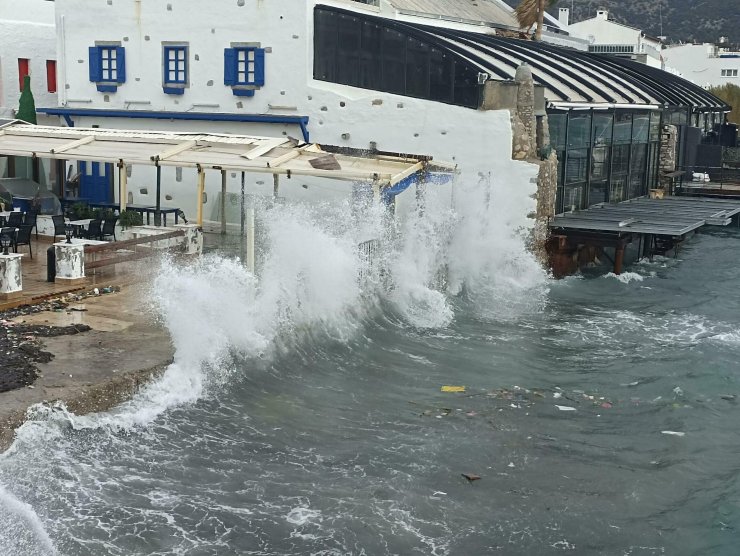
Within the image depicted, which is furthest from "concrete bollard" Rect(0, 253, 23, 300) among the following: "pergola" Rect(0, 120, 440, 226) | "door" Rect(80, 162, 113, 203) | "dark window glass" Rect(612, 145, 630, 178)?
"dark window glass" Rect(612, 145, 630, 178)

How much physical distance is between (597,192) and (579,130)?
2470 mm

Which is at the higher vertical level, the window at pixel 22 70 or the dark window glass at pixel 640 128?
the window at pixel 22 70

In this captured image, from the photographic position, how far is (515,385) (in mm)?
13977

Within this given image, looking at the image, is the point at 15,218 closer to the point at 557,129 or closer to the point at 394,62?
the point at 394,62

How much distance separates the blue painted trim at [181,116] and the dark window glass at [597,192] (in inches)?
320

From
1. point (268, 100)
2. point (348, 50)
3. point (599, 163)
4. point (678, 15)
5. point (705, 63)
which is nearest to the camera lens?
point (348, 50)

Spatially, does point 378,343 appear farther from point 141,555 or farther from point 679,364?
point 141,555

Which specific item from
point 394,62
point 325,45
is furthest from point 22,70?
point 394,62

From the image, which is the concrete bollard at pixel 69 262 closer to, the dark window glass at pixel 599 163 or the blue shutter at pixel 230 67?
the blue shutter at pixel 230 67

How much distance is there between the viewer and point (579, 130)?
26.2 metres

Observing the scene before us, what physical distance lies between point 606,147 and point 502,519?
20059 millimetres

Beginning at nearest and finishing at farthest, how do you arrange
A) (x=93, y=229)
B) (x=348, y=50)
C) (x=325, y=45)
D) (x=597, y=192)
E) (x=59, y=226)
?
(x=59, y=226) → (x=93, y=229) → (x=348, y=50) → (x=325, y=45) → (x=597, y=192)

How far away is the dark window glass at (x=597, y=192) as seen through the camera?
27.5m

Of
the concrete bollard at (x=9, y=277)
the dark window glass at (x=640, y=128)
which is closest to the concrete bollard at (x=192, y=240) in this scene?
the concrete bollard at (x=9, y=277)
